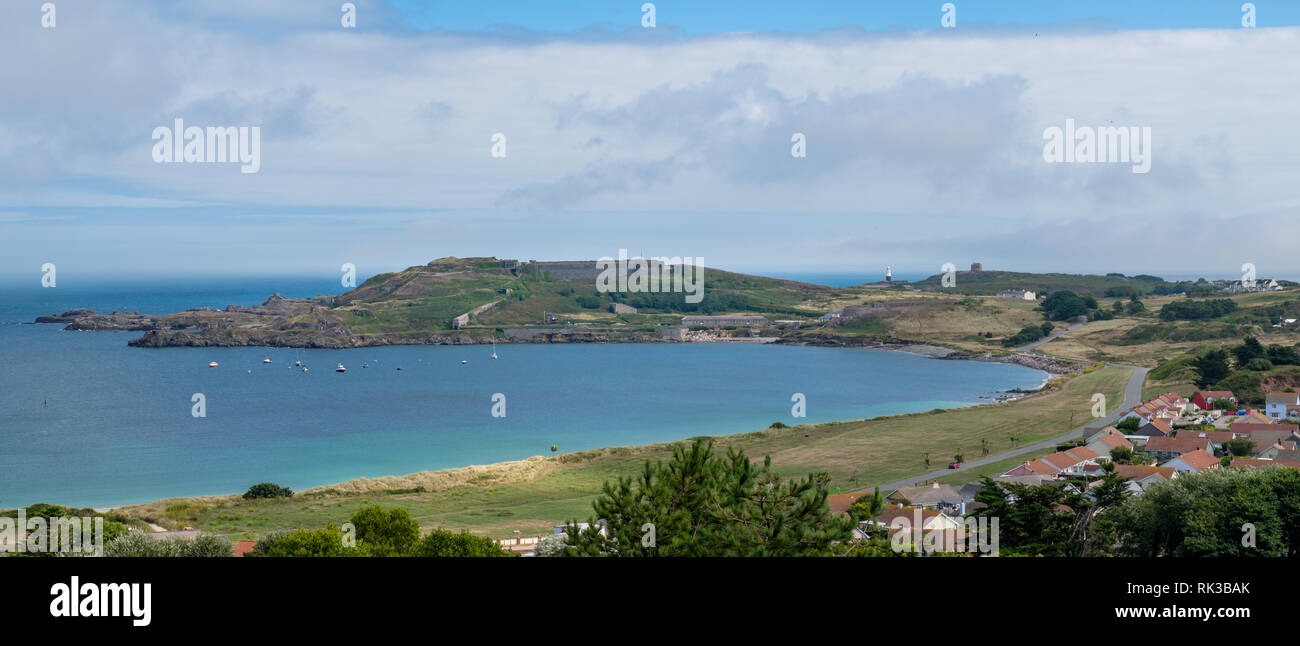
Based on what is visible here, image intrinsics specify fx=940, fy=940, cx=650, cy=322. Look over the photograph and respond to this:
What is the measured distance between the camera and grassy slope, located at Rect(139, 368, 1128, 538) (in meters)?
23.7

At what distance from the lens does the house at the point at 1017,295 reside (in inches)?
4092

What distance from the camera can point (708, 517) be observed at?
1080 cm

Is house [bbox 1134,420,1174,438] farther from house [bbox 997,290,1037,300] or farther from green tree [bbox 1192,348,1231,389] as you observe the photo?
house [bbox 997,290,1037,300]

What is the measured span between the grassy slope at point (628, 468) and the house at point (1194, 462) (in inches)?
282

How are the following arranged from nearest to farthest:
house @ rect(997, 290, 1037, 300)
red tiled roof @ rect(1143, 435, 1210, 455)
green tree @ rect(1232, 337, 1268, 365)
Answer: red tiled roof @ rect(1143, 435, 1210, 455) < green tree @ rect(1232, 337, 1268, 365) < house @ rect(997, 290, 1037, 300)

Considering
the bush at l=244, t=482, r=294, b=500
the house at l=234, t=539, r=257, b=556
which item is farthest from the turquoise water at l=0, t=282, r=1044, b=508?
the house at l=234, t=539, r=257, b=556

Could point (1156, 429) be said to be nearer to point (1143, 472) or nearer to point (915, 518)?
point (1143, 472)

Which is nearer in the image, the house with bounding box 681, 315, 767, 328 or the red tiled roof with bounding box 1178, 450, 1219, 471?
the red tiled roof with bounding box 1178, 450, 1219, 471

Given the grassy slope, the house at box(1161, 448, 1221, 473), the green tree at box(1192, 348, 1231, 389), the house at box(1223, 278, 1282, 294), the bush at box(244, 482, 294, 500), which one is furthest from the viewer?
the house at box(1223, 278, 1282, 294)

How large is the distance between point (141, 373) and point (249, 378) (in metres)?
7.29

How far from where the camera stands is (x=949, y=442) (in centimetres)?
3572

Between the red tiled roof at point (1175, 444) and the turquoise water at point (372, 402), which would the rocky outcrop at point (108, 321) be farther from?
the red tiled roof at point (1175, 444)

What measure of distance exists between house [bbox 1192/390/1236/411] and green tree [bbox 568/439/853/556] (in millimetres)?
33486
